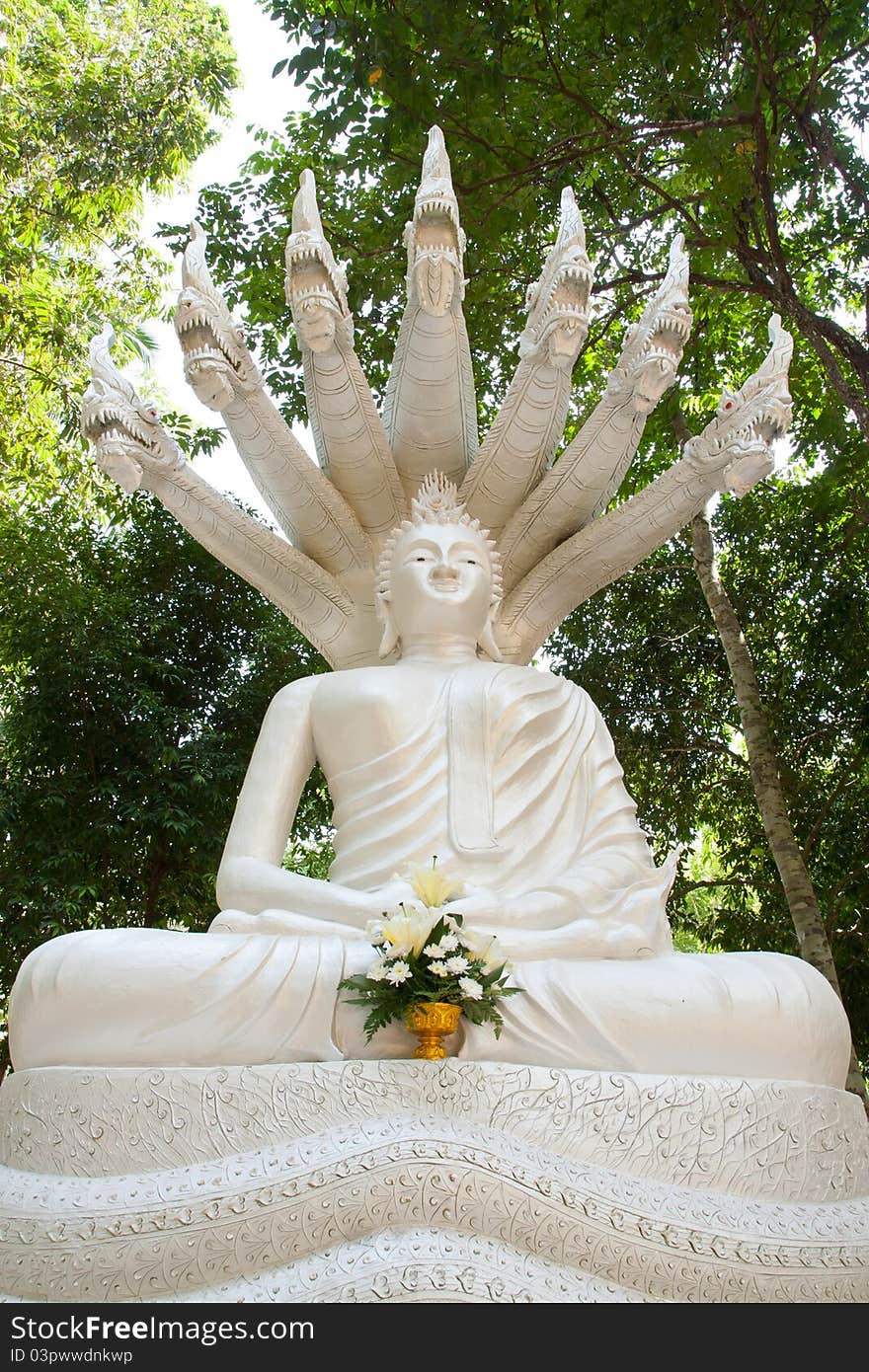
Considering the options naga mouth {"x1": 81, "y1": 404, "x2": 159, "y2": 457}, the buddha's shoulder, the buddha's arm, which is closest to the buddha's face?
the buddha's shoulder

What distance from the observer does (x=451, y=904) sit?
430 cm

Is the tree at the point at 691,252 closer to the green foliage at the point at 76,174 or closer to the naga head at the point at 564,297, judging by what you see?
the naga head at the point at 564,297

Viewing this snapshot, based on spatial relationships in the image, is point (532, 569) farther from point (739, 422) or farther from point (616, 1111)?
point (616, 1111)

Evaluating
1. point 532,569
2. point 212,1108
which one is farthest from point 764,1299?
point 532,569

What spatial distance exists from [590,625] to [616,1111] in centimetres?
812

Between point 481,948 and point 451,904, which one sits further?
point 451,904

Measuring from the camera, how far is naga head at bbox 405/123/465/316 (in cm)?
529

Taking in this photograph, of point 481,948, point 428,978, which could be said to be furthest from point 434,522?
point 428,978

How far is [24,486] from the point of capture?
1370 centimetres

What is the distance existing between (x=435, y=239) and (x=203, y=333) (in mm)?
1128

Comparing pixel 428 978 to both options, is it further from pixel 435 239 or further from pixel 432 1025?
pixel 435 239

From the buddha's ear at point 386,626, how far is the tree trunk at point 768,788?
3.96m

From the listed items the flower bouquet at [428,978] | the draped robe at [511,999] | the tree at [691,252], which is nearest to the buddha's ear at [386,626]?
the draped robe at [511,999]

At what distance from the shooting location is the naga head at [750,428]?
5762 millimetres
